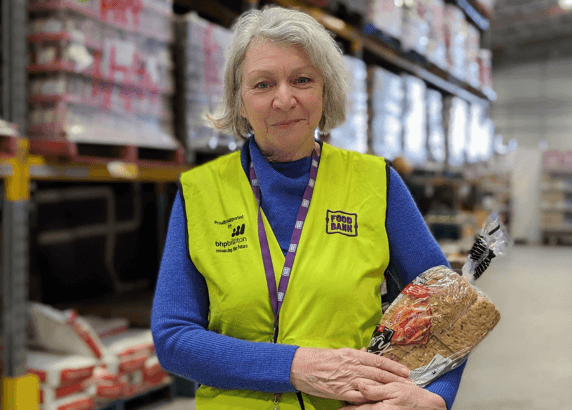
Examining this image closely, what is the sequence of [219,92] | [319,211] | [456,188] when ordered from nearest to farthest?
[319,211] → [219,92] → [456,188]

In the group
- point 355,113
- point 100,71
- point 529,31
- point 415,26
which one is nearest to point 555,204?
point 529,31

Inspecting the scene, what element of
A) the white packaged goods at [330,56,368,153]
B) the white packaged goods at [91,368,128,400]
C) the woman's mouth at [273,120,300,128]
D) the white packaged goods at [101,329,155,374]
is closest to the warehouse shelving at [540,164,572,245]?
the white packaged goods at [330,56,368,153]

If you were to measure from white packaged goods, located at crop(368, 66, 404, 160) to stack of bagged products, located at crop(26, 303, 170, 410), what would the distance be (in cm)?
271

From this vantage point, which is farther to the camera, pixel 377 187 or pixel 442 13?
pixel 442 13

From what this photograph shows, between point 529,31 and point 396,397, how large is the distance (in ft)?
61.3

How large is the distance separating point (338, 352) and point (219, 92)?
2.31 meters

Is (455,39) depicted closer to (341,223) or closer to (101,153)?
(101,153)

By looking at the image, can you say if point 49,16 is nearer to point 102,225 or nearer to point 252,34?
point 252,34

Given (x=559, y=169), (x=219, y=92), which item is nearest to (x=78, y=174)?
(x=219, y=92)

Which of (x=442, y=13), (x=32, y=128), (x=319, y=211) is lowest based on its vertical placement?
(x=319, y=211)

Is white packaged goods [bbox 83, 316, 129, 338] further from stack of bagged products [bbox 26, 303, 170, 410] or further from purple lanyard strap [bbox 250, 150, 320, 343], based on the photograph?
purple lanyard strap [bbox 250, 150, 320, 343]

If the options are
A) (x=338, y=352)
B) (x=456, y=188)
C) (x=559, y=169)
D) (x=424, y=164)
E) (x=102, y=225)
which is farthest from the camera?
(x=559, y=169)

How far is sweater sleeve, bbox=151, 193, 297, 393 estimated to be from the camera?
119cm

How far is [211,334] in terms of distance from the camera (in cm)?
127
